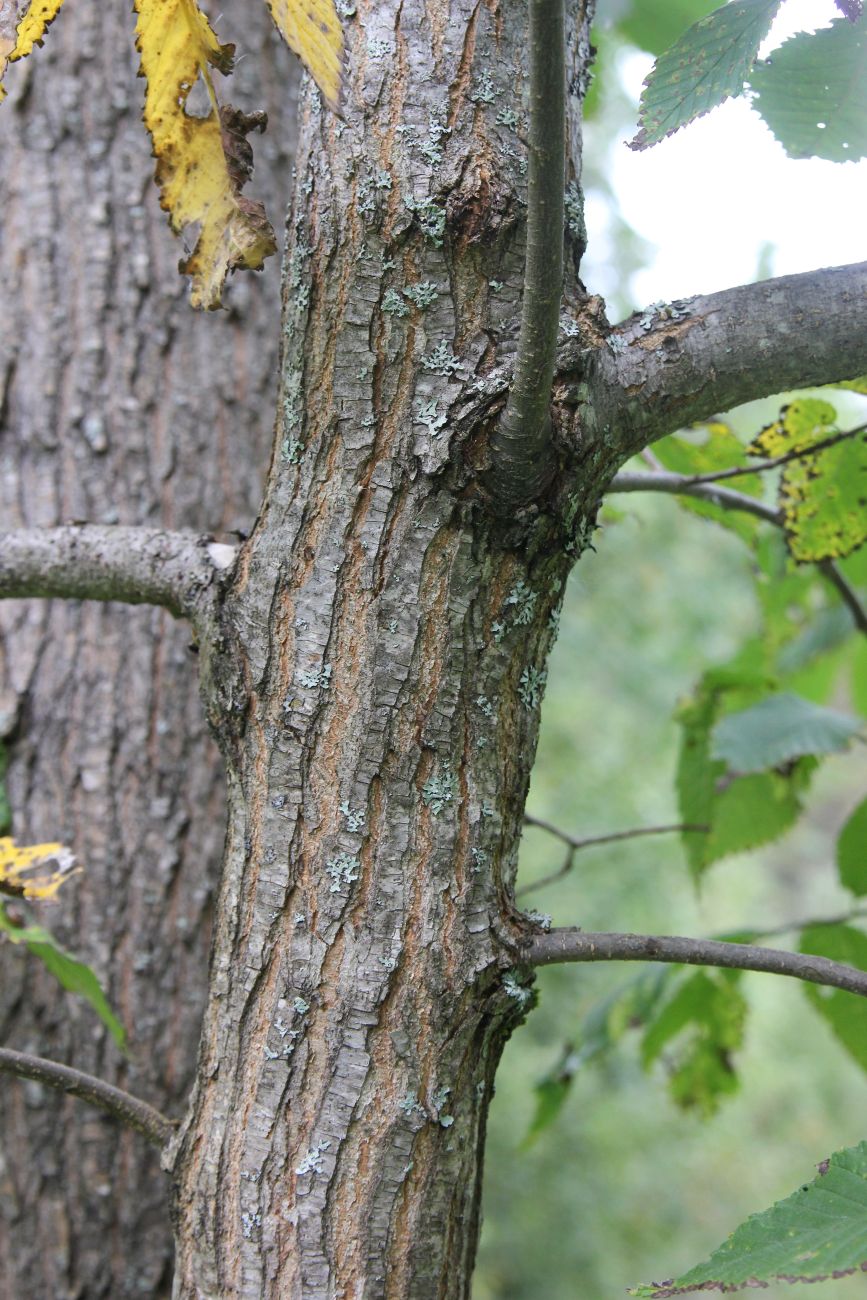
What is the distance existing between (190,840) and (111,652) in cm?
25

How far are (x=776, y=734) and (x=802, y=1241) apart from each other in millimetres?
712

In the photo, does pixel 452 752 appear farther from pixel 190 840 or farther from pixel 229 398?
pixel 229 398

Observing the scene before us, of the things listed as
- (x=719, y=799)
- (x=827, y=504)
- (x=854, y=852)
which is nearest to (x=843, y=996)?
(x=854, y=852)

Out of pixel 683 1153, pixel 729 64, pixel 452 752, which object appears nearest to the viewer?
pixel 729 64

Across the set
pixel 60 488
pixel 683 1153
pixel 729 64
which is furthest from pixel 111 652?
pixel 683 1153

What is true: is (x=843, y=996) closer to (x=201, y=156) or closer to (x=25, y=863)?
(x=25, y=863)

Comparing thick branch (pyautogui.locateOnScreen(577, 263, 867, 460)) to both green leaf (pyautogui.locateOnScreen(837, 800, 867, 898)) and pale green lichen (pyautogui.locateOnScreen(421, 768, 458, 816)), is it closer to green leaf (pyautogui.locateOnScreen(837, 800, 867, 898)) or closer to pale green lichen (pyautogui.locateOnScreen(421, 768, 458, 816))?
pale green lichen (pyautogui.locateOnScreen(421, 768, 458, 816))

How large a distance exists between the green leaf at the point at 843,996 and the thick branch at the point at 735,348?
0.73 metres

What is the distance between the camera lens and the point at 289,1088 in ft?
2.20

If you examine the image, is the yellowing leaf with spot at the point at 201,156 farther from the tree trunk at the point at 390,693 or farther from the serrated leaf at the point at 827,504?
the serrated leaf at the point at 827,504

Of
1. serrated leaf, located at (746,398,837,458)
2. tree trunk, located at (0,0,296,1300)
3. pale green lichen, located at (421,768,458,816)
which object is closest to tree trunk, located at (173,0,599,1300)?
pale green lichen, located at (421,768,458,816)

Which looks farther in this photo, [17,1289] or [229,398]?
[229,398]

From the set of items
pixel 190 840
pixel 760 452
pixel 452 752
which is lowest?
pixel 452 752

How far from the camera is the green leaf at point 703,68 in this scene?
0.55 metres
